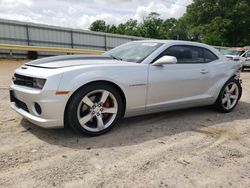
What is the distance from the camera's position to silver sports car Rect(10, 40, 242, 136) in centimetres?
344

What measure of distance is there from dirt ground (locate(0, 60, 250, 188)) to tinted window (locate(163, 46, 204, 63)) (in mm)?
1155

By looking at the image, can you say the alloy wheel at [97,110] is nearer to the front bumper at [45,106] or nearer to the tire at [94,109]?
the tire at [94,109]

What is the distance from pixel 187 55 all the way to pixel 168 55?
1.71 ft

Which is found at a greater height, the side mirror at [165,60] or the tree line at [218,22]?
the tree line at [218,22]

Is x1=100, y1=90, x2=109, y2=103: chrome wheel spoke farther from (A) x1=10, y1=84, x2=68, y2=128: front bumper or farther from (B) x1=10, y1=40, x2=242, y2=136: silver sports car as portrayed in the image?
(A) x1=10, y1=84, x2=68, y2=128: front bumper

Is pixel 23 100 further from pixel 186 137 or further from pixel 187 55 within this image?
pixel 187 55

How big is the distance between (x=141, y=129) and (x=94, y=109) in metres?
0.89

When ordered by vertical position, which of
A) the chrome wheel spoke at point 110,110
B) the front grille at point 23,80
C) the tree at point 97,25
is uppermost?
the tree at point 97,25

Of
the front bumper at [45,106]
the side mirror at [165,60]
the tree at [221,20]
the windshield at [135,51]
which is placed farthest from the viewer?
the tree at [221,20]

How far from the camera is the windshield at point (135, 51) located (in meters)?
4.34

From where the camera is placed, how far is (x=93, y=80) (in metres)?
3.60

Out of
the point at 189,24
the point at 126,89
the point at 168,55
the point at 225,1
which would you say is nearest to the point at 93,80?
the point at 126,89

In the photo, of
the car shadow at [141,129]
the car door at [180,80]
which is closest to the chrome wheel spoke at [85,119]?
the car shadow at [141,129]

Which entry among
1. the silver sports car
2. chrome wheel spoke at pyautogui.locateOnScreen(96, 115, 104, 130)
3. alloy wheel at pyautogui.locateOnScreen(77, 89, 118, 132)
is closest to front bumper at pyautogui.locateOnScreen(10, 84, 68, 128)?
the silver sports car
